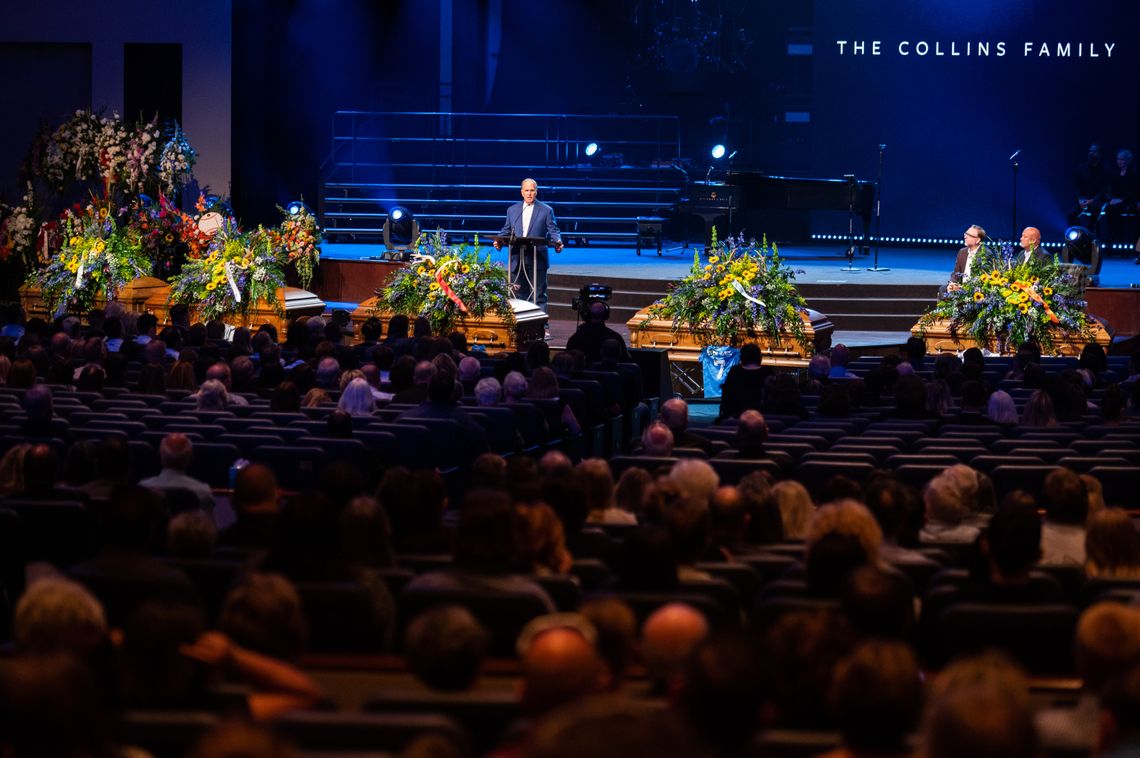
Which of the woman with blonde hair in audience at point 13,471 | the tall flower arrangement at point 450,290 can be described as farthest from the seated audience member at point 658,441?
the tall flower arrangement at point 450,290

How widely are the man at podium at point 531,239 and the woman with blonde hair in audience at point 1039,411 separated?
6.56 m

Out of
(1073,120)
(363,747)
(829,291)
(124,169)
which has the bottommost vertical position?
(363,747)

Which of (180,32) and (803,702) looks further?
(180,32)

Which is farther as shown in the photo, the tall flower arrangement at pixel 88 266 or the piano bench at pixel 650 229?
the piano bench at pixel 650 229

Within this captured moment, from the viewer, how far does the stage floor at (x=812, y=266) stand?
54.7ft

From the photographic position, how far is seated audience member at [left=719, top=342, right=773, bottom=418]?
1095cm

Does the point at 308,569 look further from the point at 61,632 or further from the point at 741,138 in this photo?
the point at 741,138

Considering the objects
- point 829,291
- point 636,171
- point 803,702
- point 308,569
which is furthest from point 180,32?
point 803,702

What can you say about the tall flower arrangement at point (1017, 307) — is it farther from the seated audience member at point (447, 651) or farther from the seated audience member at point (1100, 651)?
the seated audience member at point (447, 651)

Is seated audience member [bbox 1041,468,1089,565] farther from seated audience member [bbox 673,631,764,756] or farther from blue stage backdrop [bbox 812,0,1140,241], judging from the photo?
blue stage backdrop [bbox 812,0,1140,241]

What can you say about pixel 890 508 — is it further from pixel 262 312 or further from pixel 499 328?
pixel 262 312

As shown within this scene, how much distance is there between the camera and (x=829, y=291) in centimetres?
1686

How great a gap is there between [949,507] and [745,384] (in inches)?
195

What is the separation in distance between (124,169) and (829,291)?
A: 27.2ft
